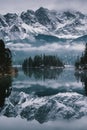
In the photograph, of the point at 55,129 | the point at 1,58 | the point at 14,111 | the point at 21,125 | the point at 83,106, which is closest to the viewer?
the point at 55,129

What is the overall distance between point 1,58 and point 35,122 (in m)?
88.7

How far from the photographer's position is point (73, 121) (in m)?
28.8

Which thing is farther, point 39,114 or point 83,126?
point 39,114

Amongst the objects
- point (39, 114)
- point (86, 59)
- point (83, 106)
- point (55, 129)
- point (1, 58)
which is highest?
point (55, 129)

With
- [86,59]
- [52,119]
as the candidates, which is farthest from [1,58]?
[52,119]

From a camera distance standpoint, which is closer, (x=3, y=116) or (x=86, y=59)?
(x=3, y=116)

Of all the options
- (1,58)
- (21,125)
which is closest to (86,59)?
(1,58)

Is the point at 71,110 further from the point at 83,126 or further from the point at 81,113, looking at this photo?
the point at 83,126

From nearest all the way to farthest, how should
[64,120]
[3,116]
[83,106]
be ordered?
[64,120] < [3,116] < [83,106]

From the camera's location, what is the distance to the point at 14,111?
3484 centimetres

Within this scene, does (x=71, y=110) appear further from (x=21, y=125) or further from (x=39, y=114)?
(x=21, y=125)

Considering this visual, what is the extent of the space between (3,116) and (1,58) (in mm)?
85378

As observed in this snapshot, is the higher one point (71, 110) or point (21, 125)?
point (21, 125)

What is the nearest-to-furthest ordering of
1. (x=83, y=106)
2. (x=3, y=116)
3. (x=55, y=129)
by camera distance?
1. (x=55, y=129)
2. (x=3, y=116)
3. (x=83, y=106)
